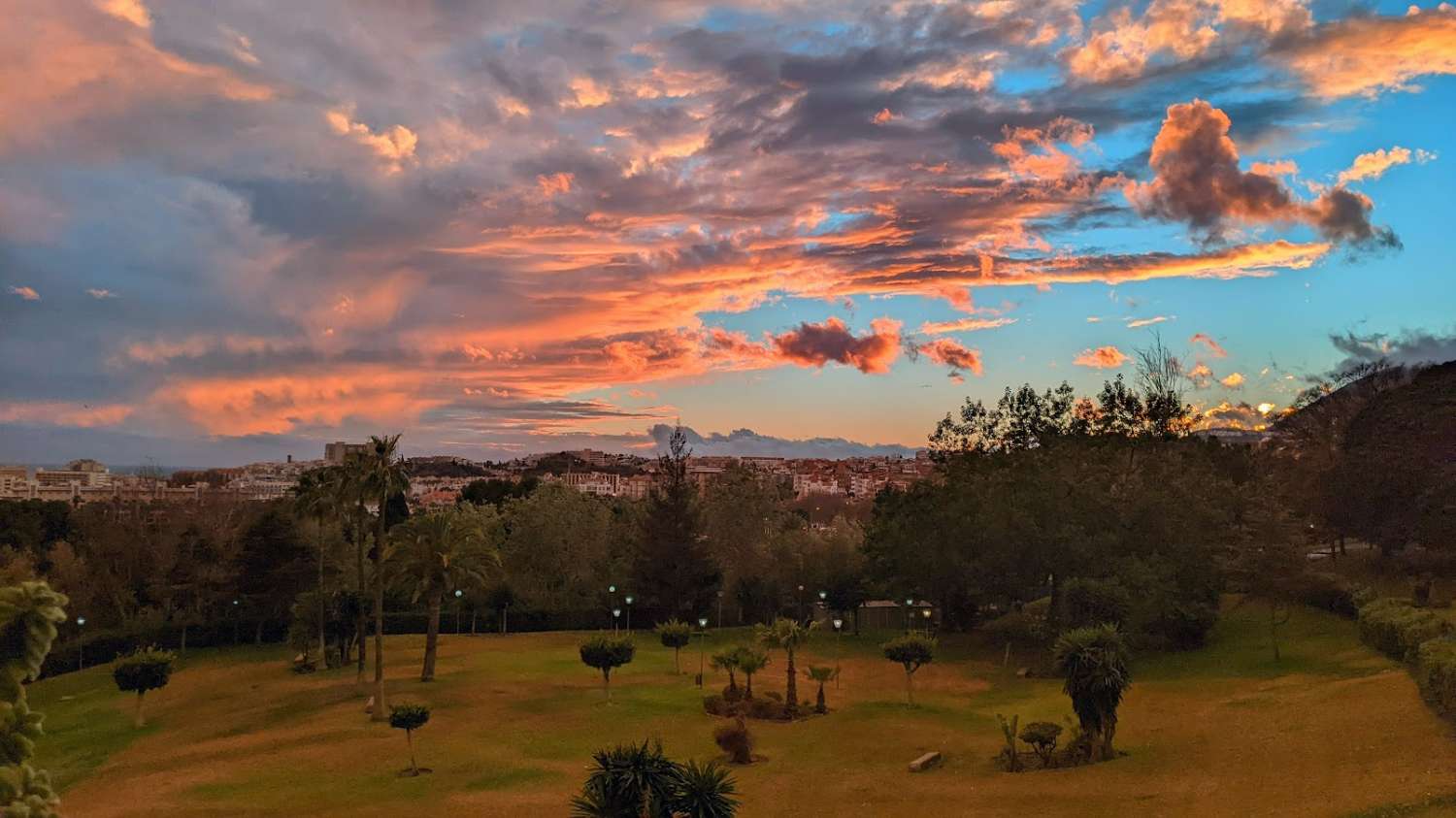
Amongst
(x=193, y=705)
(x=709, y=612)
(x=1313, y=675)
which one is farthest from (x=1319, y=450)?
(x=193, y=705)

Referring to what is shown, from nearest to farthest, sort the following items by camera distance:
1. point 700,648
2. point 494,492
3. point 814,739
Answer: point 814,739
point 700,648
point 494,492

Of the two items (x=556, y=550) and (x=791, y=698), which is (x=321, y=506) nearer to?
Answer: (x=556, y=550)

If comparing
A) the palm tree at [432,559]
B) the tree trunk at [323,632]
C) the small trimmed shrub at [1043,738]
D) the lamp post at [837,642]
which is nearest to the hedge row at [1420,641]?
the small trimmed shrub at [1043,738]

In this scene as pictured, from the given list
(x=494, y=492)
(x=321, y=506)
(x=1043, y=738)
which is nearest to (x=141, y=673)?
(x=321, y=506)

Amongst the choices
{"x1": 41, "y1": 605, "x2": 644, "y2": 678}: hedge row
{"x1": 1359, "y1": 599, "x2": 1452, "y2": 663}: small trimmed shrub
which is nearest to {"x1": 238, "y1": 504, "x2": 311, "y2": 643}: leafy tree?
{"x1": 41, "y1": 605, "x2": 644, "y2": 678}: hedge row

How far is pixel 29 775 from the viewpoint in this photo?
10.2 m

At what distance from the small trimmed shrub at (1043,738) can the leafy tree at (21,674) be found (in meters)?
23.0

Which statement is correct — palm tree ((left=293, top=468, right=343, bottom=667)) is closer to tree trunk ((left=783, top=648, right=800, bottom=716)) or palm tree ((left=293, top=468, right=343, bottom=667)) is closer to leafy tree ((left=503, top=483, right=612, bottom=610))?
leafy tree ((left=503, top=483, right=612, bottom=610))

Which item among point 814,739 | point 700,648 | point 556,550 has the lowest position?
point 700,648

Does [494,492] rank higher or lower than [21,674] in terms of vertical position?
higher

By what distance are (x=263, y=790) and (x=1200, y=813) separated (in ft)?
77.5

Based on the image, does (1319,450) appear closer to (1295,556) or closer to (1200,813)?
(1295,556)

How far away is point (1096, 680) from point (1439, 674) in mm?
7828

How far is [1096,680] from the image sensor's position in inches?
1037
